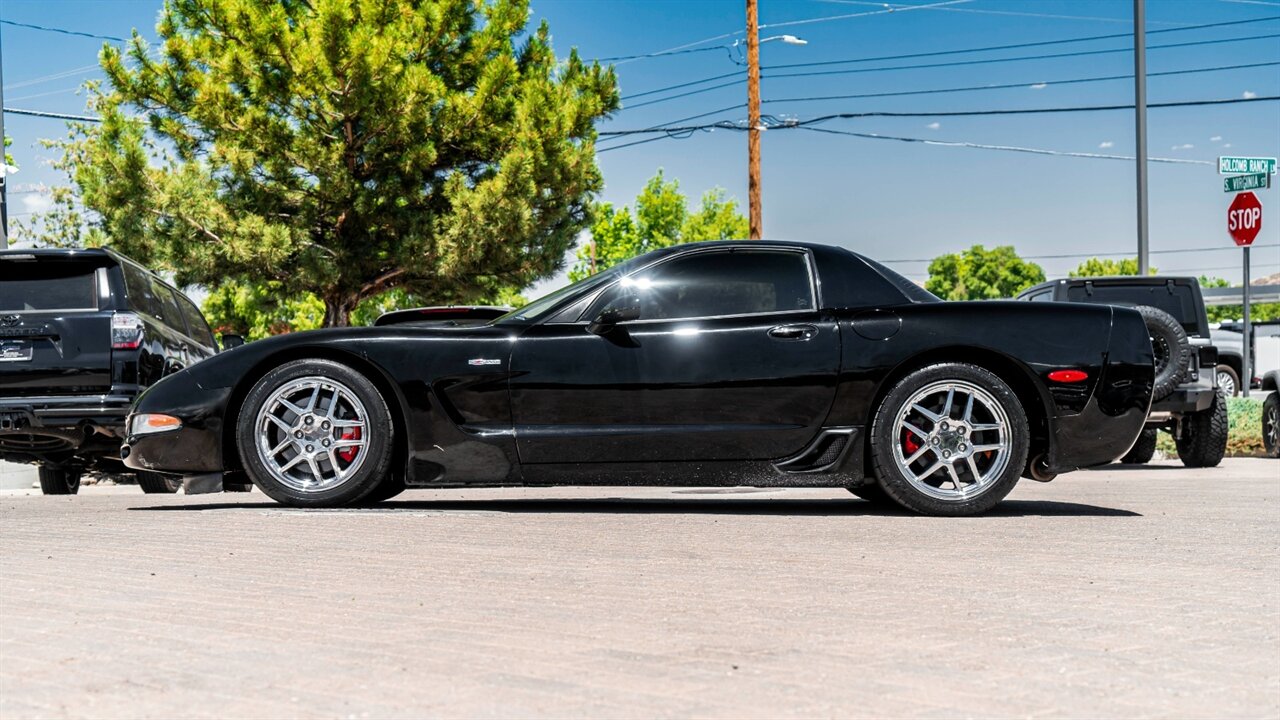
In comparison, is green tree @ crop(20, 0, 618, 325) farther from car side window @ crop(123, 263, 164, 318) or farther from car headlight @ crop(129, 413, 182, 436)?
car headlight @ crop(129, 413, 182, 436)

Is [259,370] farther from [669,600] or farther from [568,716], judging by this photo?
[568,716]

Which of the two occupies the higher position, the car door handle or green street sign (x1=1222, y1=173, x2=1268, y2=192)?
green street sign (x1=1222, y1=173, x2=1268, y2=192)

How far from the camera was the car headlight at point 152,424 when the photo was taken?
6.76 meters

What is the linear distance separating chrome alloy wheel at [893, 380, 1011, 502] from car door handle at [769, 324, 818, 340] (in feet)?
1.86

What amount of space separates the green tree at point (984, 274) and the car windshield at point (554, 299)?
129205 mm

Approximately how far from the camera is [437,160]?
23.6m

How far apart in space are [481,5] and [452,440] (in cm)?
1920

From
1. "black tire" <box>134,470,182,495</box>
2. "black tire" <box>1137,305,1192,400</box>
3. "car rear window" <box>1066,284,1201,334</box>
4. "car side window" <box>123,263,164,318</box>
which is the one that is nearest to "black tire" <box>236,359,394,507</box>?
"car side window" <box>123,263,164,318</box>

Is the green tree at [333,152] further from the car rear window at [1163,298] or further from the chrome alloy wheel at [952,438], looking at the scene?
the chrome alloy wheel at [952,438]

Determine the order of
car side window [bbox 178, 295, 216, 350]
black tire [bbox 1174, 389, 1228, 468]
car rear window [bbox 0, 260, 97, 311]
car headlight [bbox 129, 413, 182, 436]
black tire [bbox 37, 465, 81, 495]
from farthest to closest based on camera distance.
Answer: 1. black tire [bbox 1174, 389, 1228, 468]
2. car side window [bbox 178, 295, 216, 350]
3. black tire [bbox 37, 465, 81, 495]
4. car rear window [bbox 0, 260, 97, 311]
5. car headlight [bbox 129, 413, 182, 436]

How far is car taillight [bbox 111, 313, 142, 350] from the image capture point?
8.77 m

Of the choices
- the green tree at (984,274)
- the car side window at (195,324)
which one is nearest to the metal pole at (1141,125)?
the car side window at (195,324)

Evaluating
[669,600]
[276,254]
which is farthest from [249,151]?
[669,600]

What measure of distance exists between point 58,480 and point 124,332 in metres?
2.31
